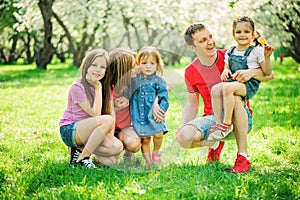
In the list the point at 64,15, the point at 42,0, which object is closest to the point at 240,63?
the point at 42,0

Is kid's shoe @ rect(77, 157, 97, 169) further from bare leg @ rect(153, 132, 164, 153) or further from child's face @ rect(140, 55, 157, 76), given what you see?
child's face @ rect(140, 55, 157, 76)

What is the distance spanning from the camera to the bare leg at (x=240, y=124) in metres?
3.80

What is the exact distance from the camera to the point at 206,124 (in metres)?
3.95

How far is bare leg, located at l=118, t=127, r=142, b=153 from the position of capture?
12.9ft

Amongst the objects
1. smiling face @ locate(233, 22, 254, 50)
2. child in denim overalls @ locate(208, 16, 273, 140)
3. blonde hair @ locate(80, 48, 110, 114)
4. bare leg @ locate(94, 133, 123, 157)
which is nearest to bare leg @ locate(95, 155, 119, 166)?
bare leg @ locate(94, 133, 123, 157)

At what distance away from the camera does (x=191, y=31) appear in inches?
157

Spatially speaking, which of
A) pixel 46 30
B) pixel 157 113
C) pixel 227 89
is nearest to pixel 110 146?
pixel 157 113

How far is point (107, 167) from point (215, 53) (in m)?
1.38

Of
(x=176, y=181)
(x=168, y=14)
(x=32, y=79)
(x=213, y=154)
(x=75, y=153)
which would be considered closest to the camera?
(x=176, y=181)

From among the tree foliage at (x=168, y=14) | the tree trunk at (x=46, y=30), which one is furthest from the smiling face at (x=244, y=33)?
the tree trunk at (x=46, y=30)

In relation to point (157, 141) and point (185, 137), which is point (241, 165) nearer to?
point (185, 137)

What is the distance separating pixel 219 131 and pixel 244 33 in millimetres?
853

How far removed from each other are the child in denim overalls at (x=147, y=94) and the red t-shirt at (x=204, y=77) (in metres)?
0.36

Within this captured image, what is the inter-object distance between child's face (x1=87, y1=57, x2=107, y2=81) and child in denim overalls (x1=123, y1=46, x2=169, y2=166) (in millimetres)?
269
